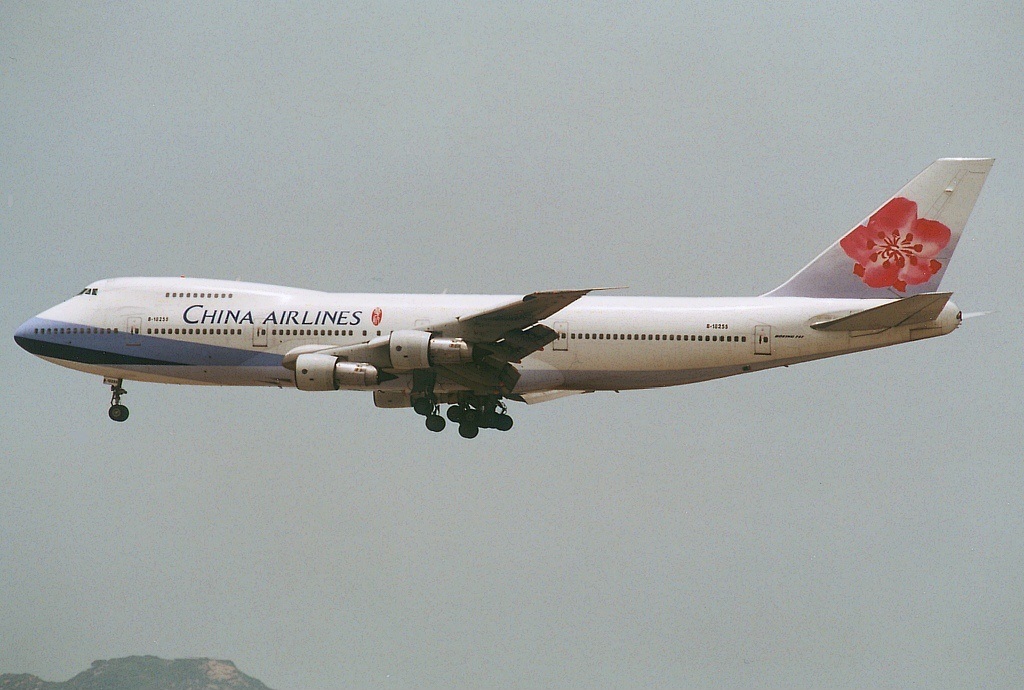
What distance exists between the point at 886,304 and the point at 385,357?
1408cm

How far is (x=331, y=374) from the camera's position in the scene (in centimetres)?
3581

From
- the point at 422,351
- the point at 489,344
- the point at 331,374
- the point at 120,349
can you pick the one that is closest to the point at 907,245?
the point at 489,344

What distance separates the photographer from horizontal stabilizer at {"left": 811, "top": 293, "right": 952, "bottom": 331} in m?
34.0

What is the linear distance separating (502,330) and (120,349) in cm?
1277

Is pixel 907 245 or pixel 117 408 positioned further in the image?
pixel 117 408

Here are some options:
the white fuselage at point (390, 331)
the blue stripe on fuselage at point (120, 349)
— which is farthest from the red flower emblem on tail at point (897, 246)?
the blue stripe on fuselage at point (120, 349)

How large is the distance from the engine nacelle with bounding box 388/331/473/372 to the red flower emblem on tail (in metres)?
12.9

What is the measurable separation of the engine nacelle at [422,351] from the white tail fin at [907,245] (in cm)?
1020

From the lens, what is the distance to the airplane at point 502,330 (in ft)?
117

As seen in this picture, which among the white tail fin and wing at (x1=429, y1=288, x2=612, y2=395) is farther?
the white tail fin

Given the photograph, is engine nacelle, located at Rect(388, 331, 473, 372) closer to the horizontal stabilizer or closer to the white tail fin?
the white tail fin

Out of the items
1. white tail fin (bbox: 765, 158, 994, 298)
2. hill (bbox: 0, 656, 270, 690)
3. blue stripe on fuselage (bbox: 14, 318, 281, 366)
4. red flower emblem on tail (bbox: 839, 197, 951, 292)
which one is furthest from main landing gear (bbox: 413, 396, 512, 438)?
hill (bbox: 0, 656, 270, 690)

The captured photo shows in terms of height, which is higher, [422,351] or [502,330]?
[502,330]

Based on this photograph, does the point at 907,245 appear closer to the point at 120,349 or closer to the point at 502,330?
the point at 502,330
